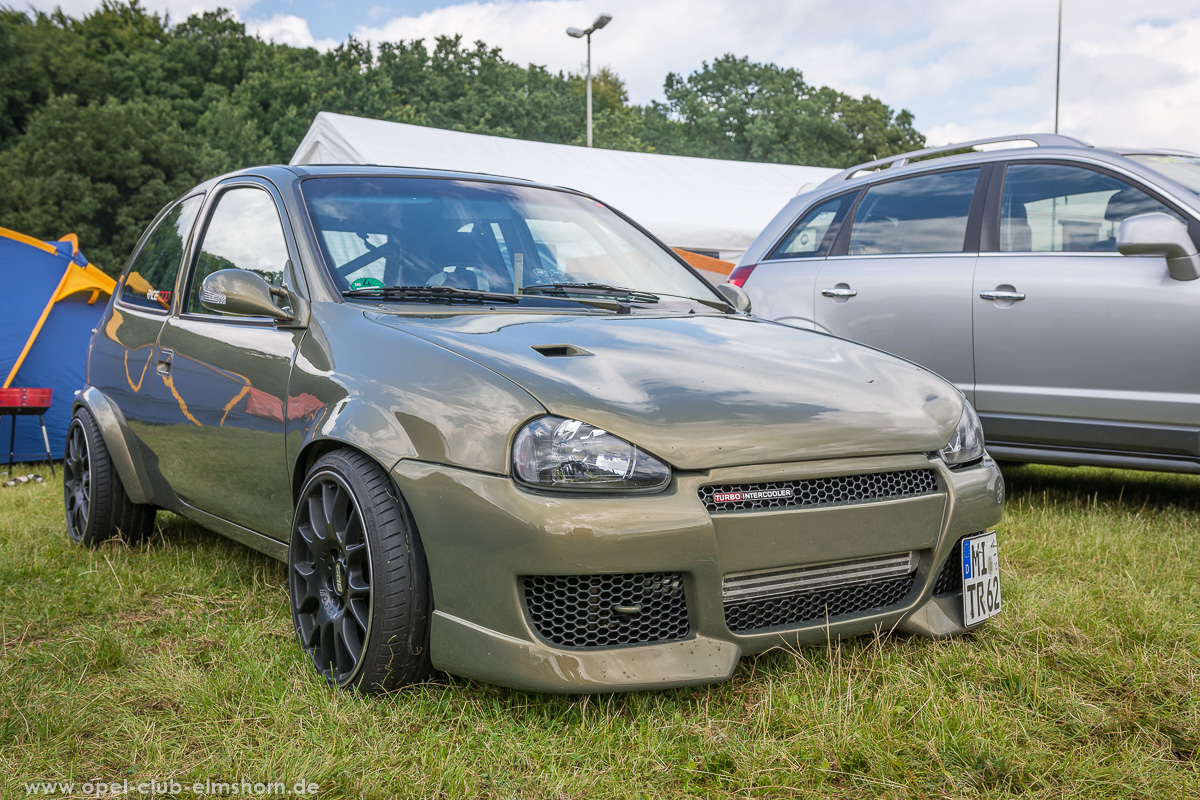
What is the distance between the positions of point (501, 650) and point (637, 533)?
40cm

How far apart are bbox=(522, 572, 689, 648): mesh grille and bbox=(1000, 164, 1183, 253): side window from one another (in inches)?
126

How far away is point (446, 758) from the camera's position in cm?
209

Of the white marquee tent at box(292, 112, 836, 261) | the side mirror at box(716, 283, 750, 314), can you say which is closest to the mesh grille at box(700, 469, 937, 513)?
the side mirror at box(716, 283, 750, 314)

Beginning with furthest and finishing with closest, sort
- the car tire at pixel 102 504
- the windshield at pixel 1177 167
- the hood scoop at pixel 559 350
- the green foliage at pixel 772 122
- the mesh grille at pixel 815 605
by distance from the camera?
the green foliage at pixel 772 122
the windshield at pixel 1177 167
the car tire at pixel 102 504
the hood scoop at pixel 559 350
the mesh grille at pixel 815 605

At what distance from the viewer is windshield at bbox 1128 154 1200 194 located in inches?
172

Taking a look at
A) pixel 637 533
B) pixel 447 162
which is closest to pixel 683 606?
pixel 637 533

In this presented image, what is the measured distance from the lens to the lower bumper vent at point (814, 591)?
Result: 7.36ft

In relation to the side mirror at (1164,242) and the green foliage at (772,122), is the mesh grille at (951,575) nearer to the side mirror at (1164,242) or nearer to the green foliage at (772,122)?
the side mirror at (1164,242)

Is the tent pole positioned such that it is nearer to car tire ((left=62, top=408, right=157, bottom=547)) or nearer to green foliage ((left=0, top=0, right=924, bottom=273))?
car tire ((left=62, top=408, right=157, bottom=547))

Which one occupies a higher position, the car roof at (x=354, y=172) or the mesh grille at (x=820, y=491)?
the car roof at (x=354, y=172)

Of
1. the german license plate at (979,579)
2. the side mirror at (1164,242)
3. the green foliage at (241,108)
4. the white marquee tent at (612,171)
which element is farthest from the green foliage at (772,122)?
the german license plate at (979,579)

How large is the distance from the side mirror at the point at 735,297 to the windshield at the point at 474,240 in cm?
7

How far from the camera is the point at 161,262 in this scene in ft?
13.5

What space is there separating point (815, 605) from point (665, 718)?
0.44 meters
